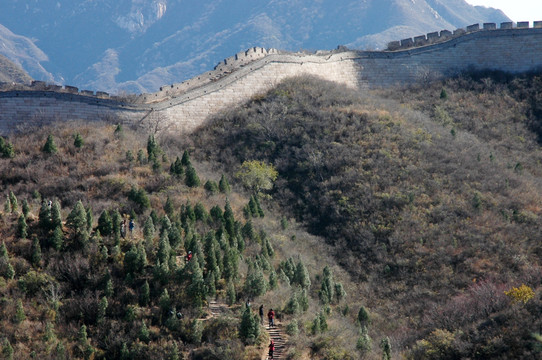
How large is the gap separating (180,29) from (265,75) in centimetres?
10004

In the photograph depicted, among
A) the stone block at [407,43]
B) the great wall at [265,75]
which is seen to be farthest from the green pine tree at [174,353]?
the stone block at [407,43]

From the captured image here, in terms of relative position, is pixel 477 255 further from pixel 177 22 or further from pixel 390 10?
pixel 177 22

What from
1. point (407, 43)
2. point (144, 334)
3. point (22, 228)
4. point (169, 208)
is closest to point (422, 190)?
point (169, 208)

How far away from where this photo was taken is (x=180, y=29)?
143500 mm

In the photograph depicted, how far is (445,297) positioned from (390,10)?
114 metres

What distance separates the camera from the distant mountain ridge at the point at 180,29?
127m

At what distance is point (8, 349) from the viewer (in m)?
22.3

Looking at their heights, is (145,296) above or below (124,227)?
below

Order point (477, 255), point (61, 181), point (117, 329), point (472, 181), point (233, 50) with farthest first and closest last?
point (233, 50)
point (472, 181)
point (61, 181)
point (477, 255)
point (117, 329)

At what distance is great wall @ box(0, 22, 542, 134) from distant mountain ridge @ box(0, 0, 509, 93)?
2714 inches

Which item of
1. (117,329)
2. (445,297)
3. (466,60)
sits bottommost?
(445,297)

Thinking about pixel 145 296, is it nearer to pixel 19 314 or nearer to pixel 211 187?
pixel 19 314

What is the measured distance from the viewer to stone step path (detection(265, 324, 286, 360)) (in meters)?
24.4

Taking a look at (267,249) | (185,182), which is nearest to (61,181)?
(185,182)
